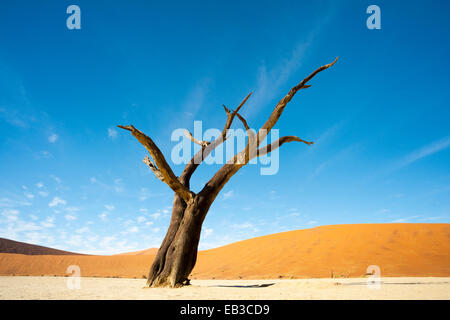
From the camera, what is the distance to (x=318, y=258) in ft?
72.9

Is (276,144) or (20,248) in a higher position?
(276,144)

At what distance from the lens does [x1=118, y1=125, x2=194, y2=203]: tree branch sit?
7472mm

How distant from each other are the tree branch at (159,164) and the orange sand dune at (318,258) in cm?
1154

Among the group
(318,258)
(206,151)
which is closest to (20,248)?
(318,258)

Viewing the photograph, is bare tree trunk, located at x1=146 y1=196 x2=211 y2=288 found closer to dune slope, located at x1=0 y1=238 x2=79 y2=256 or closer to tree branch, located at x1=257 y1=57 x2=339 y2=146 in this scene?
tree branch, located at x1=257 y1=57 x2=339 y2=146

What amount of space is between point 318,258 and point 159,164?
63.1 ft

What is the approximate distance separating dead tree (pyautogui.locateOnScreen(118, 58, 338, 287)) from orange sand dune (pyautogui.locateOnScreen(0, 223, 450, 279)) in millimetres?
10556

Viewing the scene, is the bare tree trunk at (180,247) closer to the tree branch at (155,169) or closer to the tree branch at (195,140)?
the tree branch at (155,169)

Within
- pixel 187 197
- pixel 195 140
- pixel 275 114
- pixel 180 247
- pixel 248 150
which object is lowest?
pixel 180 247

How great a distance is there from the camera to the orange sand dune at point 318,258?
1881 cm

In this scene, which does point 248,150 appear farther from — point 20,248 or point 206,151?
point 20,248

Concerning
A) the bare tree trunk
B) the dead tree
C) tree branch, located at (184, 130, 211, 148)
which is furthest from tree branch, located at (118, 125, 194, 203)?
tree branch, located at (184, 130, 211, 148)
